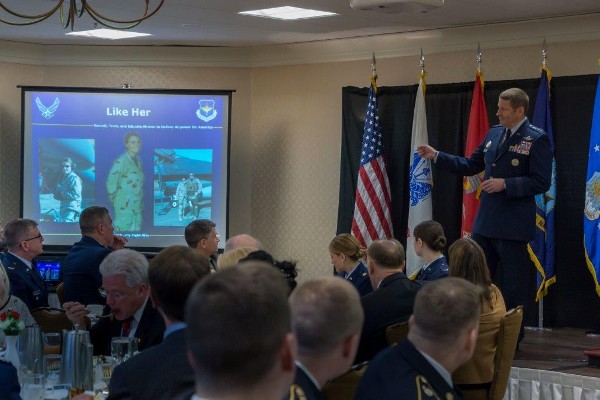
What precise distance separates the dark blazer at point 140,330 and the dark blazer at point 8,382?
0.81m

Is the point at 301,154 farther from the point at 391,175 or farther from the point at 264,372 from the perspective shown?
the point at 264,372

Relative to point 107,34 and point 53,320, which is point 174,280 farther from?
point 107,34

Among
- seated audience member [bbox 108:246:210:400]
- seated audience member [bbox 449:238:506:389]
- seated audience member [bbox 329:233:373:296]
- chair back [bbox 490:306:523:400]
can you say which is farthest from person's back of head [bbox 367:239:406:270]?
seated audience member [bbox 108:246:210:400]

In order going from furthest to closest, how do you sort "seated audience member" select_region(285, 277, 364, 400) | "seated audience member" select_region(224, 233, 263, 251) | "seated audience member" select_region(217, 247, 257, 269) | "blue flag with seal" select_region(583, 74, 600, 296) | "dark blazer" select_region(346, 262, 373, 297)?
"blue flag with seal" select_region(583, 74, 600, 296)
"dark blazer" select_region(346, 262, 373, 297)
"seated audience member" select_region(224, 233, 263, 251)
"seated audience member" select_region(217, 247, 257, 269)
"seated audience member" select_region(285, 277, 364, 400)

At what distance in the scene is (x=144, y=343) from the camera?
156 inches

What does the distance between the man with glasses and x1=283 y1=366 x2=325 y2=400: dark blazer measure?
7738mm

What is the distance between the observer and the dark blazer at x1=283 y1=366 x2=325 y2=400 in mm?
2279

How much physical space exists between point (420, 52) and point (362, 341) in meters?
4.97

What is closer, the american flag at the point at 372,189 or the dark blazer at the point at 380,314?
the dark blazer at the point at 380,314

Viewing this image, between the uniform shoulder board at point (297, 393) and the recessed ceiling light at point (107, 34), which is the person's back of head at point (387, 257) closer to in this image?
the uniform shoulder board at point (297, 393)

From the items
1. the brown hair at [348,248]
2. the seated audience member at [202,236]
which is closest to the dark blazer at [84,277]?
the seated audience member at [202,236]

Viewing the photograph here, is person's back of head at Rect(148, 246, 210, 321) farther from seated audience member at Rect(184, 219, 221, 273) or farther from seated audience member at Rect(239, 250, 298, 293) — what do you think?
seated audience member at Rect(184, 219, 221, 273)

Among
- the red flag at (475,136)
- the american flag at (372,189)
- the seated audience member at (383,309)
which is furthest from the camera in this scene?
the american flag at (372,189)

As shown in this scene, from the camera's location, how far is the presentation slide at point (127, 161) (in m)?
9.71
